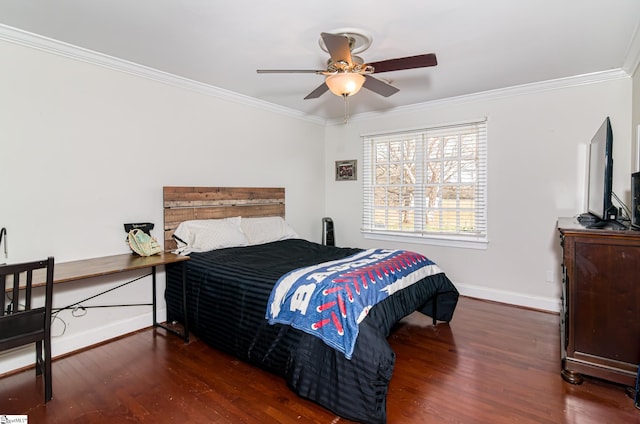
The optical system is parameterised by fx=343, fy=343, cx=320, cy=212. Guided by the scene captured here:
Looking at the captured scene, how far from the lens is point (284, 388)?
2234 millimetres

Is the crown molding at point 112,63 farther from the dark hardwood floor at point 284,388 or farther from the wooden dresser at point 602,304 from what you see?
the wooden dresser at point 602,304

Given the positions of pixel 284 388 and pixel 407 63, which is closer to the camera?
pixel 284 388

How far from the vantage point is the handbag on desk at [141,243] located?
9.77 feet

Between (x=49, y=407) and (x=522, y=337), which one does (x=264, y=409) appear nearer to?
(x=49, y=407)

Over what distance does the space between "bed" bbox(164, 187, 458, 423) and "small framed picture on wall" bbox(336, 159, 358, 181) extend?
4.88 feet

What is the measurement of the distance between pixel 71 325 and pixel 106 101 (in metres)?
1.89

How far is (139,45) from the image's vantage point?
2.69 metres

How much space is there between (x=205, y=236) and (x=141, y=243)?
2.01ft

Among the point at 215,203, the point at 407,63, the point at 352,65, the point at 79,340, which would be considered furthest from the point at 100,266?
the point at 407,63

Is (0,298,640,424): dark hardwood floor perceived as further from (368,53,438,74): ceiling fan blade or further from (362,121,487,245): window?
(368,53,438,74): ceiling fan blade

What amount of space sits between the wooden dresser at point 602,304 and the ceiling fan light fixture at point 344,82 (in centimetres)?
173

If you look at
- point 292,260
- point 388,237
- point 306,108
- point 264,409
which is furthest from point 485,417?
point 306,108

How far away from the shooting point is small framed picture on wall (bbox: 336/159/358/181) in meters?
5.07

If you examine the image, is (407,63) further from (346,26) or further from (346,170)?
(346,170)
